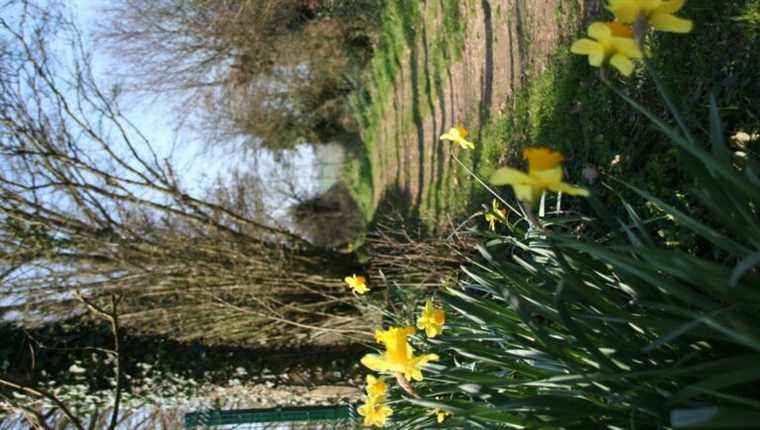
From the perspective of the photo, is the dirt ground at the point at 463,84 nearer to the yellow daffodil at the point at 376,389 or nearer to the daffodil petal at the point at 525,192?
the yellow daffodil at the point at 376,389

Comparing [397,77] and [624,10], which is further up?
[397,77]

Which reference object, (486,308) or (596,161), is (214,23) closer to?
(596,161)

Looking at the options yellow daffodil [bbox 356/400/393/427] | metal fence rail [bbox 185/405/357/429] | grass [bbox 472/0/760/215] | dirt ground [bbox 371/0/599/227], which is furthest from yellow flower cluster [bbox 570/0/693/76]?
metal fence rail [bbox 185/405/357/429]

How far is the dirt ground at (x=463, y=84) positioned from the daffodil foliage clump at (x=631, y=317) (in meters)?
2.60

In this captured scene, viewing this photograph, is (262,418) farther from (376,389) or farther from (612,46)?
(612,46)

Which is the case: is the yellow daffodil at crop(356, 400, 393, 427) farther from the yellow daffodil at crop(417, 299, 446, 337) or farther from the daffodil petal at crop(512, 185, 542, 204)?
the daffodil petal at crop(512, 185, 542, 204)

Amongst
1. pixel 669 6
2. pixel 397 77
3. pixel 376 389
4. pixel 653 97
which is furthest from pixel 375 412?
pixel 397 77

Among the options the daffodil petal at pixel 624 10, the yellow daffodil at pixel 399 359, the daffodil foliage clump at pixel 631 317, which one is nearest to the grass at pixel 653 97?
the daffodil foliage clump at pixel 631 317

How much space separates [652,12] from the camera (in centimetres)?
128

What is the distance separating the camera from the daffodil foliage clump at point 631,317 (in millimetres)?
1179

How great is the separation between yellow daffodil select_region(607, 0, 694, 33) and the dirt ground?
2.65 metres

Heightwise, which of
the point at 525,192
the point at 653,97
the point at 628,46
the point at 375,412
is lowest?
the point at 375,412

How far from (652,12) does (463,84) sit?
509cm

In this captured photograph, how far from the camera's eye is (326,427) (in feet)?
18.2
